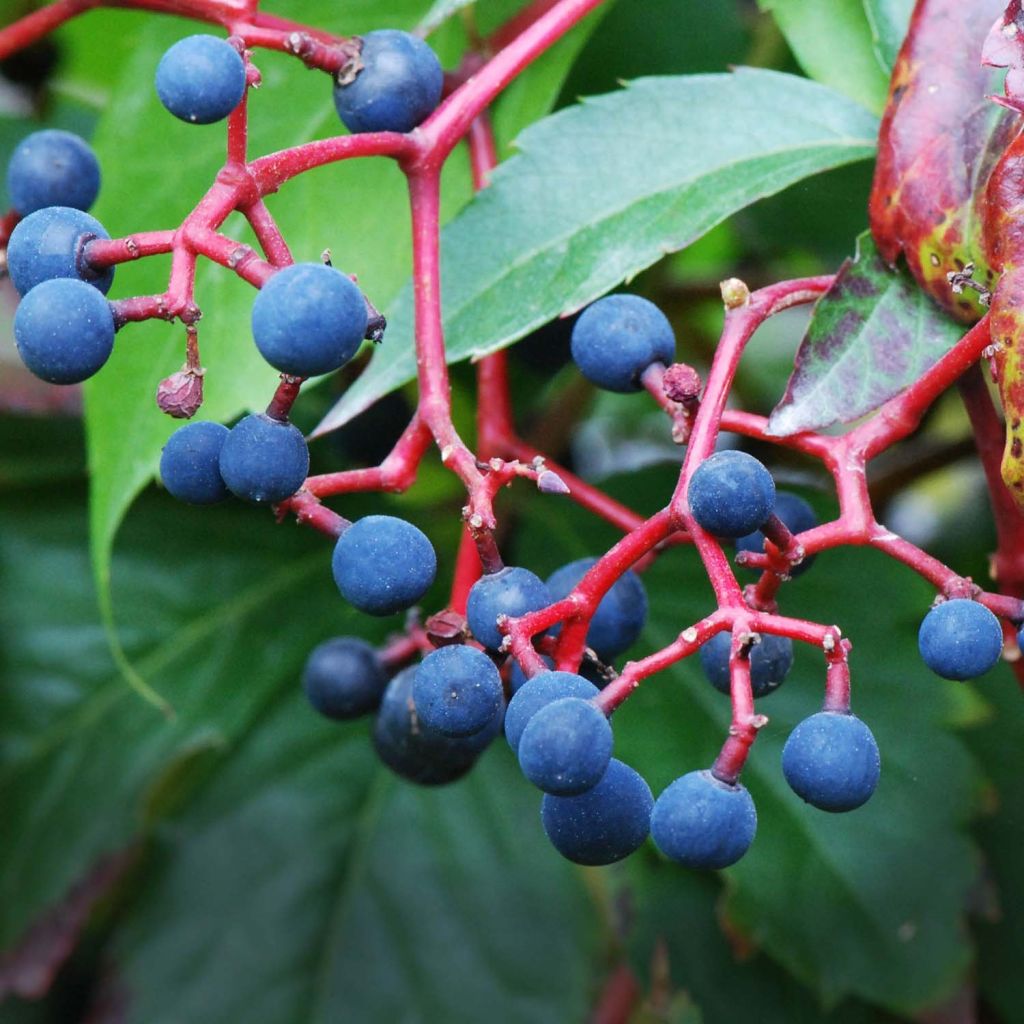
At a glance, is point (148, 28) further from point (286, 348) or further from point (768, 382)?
point (768, 382)

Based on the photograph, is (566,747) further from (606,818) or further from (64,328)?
(64,328)

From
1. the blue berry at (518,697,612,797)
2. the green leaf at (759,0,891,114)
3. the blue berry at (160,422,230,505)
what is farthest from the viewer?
the green leaf at (759,0,891,114)

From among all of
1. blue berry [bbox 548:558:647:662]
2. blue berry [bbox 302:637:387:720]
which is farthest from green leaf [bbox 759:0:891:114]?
blue berry [bbox 302:637:387:720]

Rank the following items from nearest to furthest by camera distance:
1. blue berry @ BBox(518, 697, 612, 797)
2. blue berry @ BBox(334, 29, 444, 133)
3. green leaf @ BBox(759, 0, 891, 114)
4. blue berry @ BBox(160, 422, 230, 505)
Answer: blue berry @ BBox(518, 697, 612, 797), blue berry @ BBox(160, 422, 230, 505), blue berry @ BBox(334, 29, 444, 133), green leaf @ BBox(759, 0, 891, 114)

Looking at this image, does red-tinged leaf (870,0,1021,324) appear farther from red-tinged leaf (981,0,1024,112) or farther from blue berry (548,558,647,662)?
blue berry (548,558,647,662)

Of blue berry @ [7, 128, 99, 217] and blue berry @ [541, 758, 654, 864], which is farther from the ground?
blue berry @ [7, 128, 99, 217]

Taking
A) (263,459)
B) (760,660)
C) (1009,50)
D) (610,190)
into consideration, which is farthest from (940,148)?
(263,459)

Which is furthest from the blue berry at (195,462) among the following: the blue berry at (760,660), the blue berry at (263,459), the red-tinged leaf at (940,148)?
the red-tinged leaf at (940,148)
